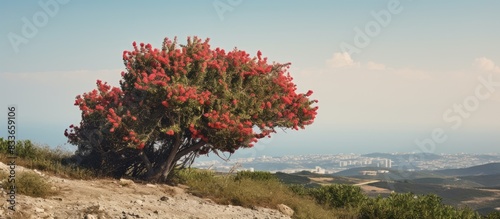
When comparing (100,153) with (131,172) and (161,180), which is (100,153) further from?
(161,180)

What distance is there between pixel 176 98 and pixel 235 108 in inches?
81.4

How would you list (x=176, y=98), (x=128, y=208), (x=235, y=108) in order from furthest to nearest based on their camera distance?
1. (x=235, y=108)
2. (x=176, y=98)
3. (x=128, y=208)

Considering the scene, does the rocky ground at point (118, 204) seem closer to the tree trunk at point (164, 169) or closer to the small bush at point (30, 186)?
the small bush at point (30, 186)

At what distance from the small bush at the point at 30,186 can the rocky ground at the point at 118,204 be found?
29 cm

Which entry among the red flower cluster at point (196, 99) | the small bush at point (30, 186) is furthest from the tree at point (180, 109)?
the small bush at point (30, 186)

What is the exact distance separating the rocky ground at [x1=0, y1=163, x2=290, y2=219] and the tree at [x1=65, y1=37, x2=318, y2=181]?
1.49m

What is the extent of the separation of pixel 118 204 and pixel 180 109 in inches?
150

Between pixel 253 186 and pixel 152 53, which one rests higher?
pixel 152 53

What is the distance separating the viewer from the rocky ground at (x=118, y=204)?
35.1 feet

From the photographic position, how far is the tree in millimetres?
15102

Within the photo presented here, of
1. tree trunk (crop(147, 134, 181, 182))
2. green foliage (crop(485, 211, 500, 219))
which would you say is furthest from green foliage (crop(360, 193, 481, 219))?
tree trunk (crop(147, 134, 181, 182))

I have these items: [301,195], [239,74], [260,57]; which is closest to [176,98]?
[239,74]

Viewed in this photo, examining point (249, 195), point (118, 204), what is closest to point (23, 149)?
point (118, 204)

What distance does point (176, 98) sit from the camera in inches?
568
